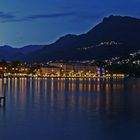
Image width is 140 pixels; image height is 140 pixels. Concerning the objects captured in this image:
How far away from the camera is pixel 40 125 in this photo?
2138 cm

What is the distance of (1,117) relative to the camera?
79.5 ft

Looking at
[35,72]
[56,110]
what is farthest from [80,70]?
[56,110]

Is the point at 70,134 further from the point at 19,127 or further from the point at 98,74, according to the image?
the point at 98,74

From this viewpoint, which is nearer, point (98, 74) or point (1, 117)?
point (1, 117)

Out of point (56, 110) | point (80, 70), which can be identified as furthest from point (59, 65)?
point (56, 110)

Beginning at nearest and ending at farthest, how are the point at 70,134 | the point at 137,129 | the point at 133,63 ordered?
the point at 70,134
the point at 137,129
the point at 133,63

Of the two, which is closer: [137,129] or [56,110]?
[137,129]

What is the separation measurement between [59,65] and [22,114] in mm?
150888

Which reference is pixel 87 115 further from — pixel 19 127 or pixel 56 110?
pixel 19 127

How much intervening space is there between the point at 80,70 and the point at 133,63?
2439 centimetres

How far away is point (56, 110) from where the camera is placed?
2869 cm

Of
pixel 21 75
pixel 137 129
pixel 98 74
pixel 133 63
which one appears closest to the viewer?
pixel 137 129

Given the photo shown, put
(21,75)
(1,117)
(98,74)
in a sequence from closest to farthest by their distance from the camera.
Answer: (1,117)
(21,75)
(98,74)

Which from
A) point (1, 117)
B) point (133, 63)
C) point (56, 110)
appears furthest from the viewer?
point (133, 63)
